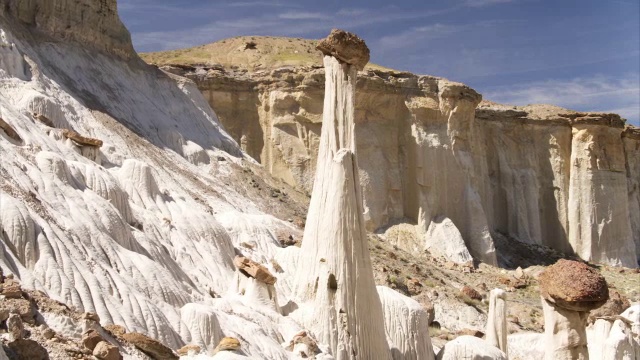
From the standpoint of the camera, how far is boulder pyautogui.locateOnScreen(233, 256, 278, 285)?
80.9 ft

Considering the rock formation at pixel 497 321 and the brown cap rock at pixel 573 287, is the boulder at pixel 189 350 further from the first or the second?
the rock formation at pixel 497 321

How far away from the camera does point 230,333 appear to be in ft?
69.5

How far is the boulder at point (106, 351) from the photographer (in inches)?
Answer: 626

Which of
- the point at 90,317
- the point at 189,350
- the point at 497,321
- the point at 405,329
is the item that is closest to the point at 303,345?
the point at 189,350

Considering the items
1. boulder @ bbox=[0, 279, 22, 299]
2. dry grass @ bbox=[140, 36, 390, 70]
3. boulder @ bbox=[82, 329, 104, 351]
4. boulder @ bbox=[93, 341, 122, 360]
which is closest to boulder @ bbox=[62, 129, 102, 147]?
boulder @ bbox=[0, 279, 22, 299]

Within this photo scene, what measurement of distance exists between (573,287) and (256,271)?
12.2 meters

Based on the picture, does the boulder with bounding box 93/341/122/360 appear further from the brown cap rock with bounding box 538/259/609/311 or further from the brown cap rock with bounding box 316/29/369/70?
the brown cap rock with bounding box 316/29/369/70

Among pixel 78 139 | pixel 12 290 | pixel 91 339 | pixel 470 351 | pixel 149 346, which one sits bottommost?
pixel 470 351

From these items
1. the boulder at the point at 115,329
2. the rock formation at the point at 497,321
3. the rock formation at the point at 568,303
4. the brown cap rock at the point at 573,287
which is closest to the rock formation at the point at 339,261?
the rock formation at the point at 497,321

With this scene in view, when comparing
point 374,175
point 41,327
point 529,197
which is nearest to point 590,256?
point 529,197

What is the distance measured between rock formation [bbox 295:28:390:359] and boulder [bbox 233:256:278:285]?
Result: 0.73m

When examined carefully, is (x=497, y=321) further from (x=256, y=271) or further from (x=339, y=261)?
(x=256, y=271)

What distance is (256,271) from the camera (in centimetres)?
2486

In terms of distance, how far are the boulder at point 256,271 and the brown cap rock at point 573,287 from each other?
37.1ft
